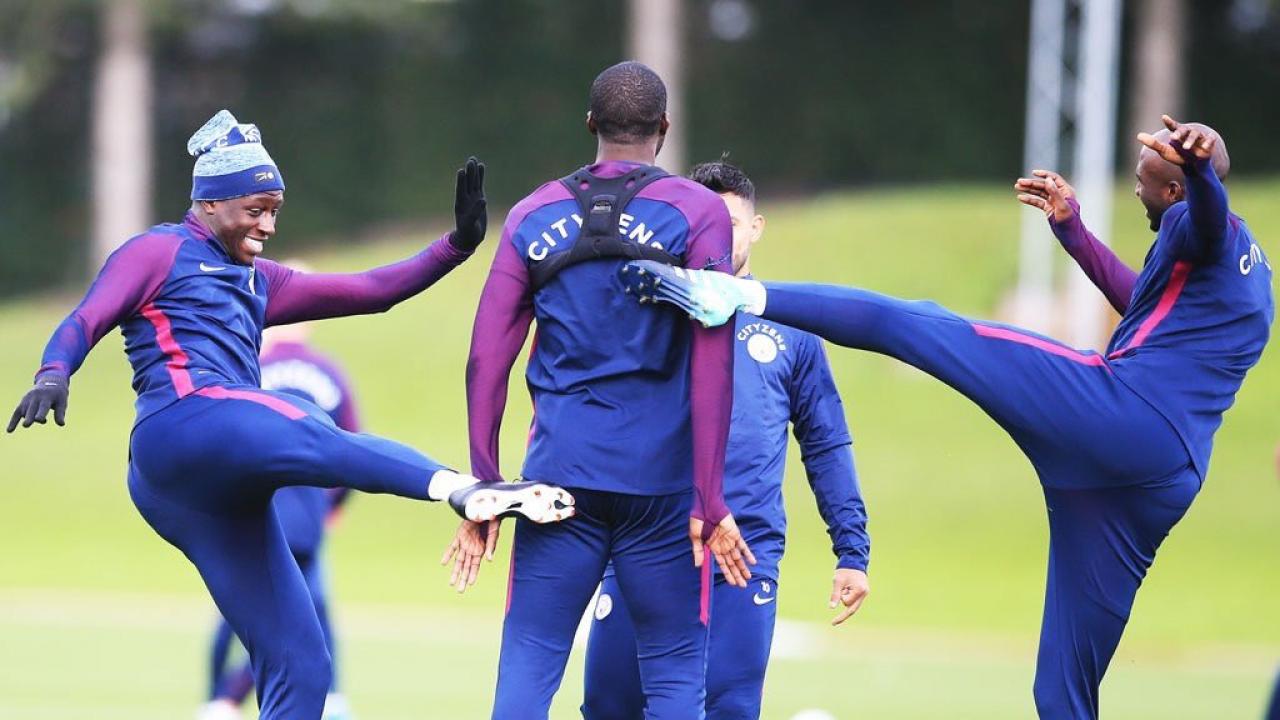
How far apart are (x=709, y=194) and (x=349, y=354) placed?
18391mm

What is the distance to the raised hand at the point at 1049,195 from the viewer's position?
21.2ft

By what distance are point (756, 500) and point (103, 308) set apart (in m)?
2.33

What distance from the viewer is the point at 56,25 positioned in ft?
82.2

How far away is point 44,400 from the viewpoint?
5.49 metres

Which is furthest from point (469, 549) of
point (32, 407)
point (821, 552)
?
point (821, 552)

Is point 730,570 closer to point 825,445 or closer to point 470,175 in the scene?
point 825,445

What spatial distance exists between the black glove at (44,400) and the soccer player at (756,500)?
1.92 metres

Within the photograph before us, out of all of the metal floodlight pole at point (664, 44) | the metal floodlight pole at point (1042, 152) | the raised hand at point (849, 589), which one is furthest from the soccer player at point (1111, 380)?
the metal floodlight pole at point (664, 44)

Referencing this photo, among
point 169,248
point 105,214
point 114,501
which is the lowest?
point 114,501

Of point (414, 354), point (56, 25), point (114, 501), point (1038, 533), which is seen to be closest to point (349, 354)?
point (414, 354)

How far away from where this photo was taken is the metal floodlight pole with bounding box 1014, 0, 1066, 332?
21219mm

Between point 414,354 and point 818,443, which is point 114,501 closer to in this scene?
point 414,354

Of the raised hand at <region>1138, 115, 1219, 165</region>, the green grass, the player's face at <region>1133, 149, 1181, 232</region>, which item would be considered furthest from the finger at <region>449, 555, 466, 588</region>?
the green grass

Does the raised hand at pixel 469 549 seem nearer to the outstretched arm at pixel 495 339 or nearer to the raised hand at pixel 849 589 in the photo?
the outstretched arm at pixel 495 339
